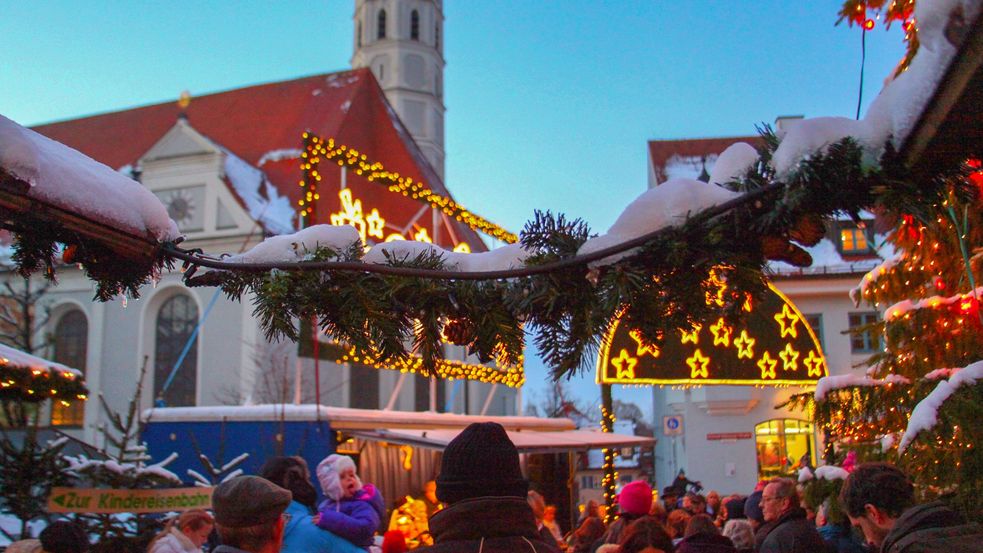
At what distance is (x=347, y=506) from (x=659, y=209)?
12.2ft

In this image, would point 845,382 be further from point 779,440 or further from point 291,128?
point 291,128

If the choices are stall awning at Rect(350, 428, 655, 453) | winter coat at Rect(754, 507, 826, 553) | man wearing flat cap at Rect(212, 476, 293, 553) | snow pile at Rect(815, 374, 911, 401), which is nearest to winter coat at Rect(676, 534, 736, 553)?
winter coat at Rect(754, 507, 826, 553)

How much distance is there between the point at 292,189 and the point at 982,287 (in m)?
26.0

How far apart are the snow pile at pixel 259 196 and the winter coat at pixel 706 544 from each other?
23722 mm

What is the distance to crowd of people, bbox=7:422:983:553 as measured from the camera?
2.28 m

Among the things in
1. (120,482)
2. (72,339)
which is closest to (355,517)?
(120,482)

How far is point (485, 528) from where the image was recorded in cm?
224

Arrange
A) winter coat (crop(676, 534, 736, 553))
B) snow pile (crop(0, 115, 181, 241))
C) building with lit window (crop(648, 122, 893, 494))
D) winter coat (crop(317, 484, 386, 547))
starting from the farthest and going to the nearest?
building with lit window (crop(648, 122, 893, 494)) → winter coat (crop(317, 484, 386, 547)) → winter coat (crop(676, 534, 736, 553)) → snow pile (crop(0, 115, 181, 241))

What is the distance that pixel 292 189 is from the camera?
96.5 ft

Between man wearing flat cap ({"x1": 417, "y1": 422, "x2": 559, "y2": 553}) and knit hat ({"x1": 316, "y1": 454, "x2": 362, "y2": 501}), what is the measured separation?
3.33 metres

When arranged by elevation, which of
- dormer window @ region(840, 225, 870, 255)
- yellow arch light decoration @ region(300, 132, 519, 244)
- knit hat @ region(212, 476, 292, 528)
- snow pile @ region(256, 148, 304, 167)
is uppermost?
snow pile @ region(256, 148, 304, 167)

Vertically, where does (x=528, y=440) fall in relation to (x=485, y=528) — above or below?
below

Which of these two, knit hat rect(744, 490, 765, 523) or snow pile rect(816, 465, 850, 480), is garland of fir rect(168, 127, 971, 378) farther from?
knit hat rect(744, 490, 765, 523)

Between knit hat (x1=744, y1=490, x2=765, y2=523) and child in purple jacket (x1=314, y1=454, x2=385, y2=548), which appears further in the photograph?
knit hat (x1=744, y1=490, x2=765, y2=523)
